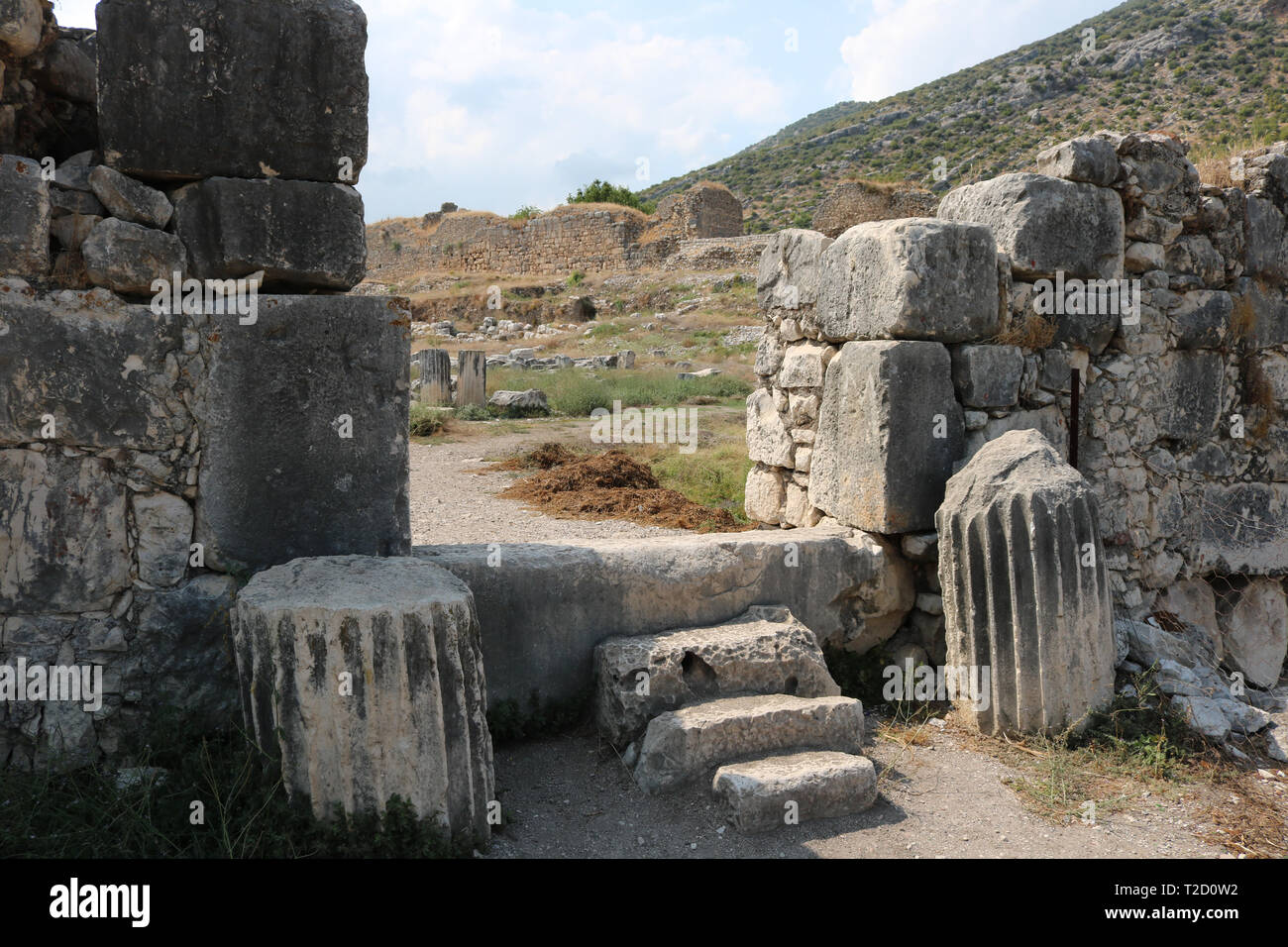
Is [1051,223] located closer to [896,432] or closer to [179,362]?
[896,432]

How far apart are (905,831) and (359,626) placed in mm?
2003

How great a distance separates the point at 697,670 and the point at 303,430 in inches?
69.8

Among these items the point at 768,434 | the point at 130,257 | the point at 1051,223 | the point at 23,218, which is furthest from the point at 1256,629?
the point at 23,218

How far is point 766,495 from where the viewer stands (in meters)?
5.58

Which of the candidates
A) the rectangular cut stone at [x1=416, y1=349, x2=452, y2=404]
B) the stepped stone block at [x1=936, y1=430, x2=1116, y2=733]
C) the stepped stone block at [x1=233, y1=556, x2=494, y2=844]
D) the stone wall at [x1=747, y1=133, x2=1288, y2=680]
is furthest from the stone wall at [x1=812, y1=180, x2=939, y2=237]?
the stepped stone block at [x1=233, y1=556, x2=494, y2=844]

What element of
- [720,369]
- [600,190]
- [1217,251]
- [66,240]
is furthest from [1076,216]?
[600,190]

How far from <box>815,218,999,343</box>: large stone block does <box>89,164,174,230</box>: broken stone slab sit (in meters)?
3.00

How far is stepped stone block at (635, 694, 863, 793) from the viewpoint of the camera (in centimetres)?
333

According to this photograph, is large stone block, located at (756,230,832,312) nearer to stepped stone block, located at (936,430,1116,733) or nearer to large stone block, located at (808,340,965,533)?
large stone block, located at (808,340,965,533)

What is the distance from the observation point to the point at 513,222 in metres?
37.6

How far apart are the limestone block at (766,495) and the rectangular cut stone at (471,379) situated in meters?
9.95

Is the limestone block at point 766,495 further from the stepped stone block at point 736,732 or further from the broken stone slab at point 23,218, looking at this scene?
the broken stone slab at point 23,218

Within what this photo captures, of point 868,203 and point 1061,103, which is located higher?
point 1061,103
